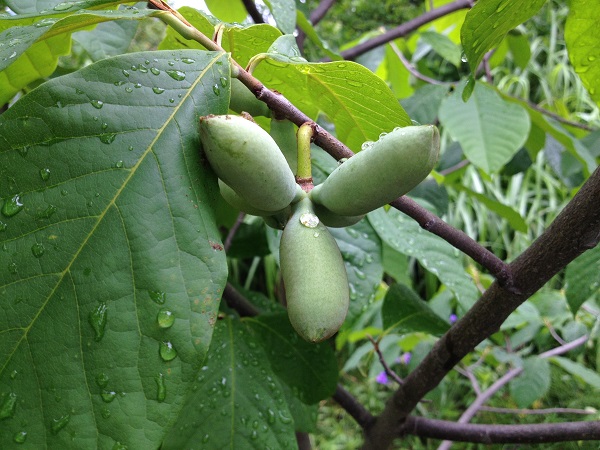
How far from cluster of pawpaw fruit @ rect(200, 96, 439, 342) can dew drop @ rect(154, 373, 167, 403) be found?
0.11 meters

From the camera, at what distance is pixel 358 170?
1.45 feet

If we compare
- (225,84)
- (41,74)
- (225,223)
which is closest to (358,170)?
(225,84)

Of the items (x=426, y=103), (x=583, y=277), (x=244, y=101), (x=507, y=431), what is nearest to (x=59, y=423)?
(x=244, y=101)

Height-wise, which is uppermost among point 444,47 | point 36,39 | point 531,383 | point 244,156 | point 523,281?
point 36,39

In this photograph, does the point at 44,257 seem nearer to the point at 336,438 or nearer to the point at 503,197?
the point at 336,438

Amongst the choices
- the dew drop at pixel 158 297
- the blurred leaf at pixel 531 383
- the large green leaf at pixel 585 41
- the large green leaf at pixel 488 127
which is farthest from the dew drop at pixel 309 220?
the blurred leaf at pixel 531 383

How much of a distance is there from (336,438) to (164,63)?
2447 mm

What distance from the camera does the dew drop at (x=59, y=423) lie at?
403 mm

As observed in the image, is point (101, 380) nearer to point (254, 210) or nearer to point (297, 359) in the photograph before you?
point (254, 210)

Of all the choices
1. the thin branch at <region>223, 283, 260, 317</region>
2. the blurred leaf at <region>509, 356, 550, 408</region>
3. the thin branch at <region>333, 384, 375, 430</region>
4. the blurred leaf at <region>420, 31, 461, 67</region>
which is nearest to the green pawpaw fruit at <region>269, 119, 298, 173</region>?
the thin branch at <region>223, 283, 260, 317</region>

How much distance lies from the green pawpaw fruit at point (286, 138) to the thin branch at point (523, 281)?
0.27 metres

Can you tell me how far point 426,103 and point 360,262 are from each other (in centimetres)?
72

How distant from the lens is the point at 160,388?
0.41 metres

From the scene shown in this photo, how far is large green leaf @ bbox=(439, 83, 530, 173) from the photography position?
1266mm
